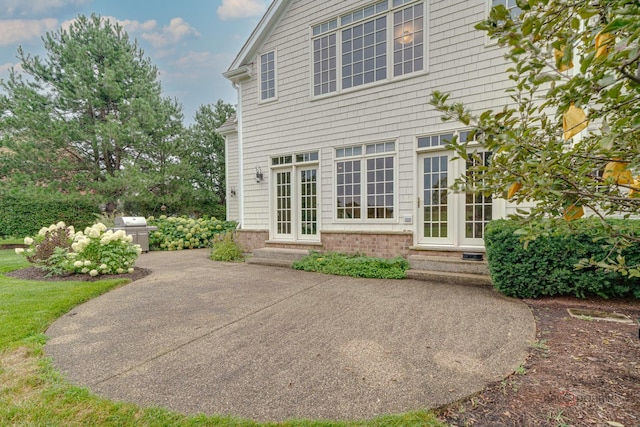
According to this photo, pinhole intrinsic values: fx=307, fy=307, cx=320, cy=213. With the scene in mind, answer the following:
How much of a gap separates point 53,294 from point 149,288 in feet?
4.02

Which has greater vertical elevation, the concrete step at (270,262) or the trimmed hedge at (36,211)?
the trimmed hedge at (36,211)

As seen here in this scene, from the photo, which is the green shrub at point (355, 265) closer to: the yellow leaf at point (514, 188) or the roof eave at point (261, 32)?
the yellow leaf at point (514, 188)

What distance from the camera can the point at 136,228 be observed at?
32.2ft

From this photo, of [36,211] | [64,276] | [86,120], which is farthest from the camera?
[86,120]

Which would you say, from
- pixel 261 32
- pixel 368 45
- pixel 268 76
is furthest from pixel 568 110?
pixel 261 32

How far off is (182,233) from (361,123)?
7511 mm

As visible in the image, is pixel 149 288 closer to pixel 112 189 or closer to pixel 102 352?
pixel 102 352

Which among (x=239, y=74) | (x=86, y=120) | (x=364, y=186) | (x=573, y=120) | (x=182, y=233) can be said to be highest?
(x=86, y=120)

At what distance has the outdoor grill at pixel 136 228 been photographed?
9672mm

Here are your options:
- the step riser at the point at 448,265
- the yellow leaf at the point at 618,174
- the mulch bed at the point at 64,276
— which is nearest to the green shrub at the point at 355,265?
the step riser at the point at 448,265

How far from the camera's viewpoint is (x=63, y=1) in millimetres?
13438

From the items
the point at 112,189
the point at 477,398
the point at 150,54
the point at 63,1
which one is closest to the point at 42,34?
the point at 63,1

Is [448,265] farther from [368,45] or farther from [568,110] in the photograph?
[368,45]

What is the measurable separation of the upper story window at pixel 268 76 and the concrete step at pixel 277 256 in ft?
14.0
